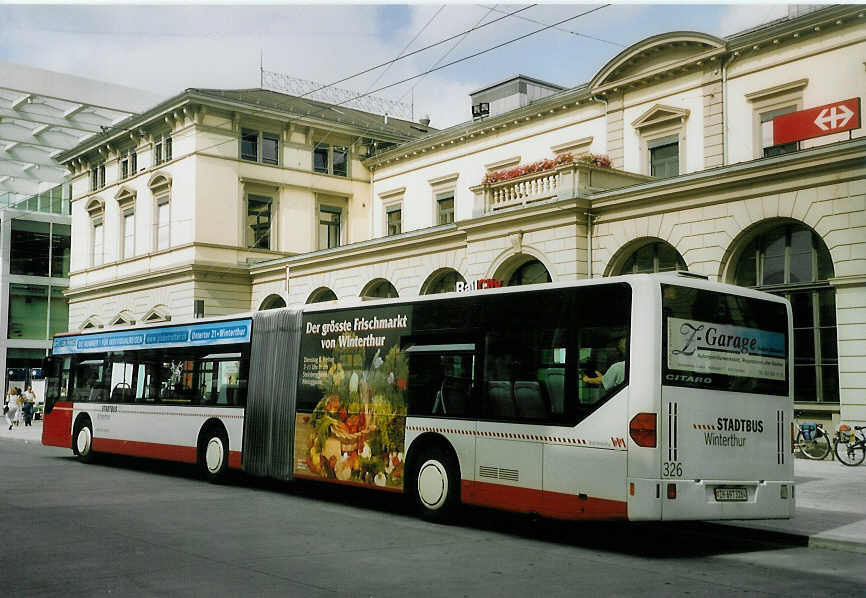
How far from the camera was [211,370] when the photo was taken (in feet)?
58.2

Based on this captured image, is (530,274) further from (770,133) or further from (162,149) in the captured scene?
(162,149)

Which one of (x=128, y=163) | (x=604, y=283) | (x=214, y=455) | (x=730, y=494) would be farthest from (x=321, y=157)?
(x=730, y=494)

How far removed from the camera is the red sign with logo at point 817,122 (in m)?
22.5

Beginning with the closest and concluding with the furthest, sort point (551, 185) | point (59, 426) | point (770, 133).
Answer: point (59, 426)
point (551, 185)
point (770, 133)

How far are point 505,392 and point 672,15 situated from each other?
652cm

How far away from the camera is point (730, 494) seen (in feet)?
34.4

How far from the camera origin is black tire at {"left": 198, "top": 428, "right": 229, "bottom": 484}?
17.2 metres

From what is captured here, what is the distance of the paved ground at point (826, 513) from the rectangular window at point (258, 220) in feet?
88.8

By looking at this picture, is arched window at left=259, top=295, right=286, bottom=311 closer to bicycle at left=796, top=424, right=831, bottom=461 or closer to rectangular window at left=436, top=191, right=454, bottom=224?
rectangular window at left=436, top=191, right=454, bottom=224

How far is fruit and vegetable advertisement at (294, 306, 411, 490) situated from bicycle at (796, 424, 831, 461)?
11.4 meters

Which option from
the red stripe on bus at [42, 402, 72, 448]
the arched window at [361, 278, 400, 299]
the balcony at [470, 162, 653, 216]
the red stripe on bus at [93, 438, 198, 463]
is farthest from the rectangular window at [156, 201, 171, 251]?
the red stripe on bus at [93, 438, 198, 463]

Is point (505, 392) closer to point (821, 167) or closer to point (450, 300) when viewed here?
point (450, 300)

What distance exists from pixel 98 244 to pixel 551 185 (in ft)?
98.9

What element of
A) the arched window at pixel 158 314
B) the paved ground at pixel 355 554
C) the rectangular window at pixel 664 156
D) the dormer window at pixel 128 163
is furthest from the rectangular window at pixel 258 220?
the paved ground at pixel 355 554
